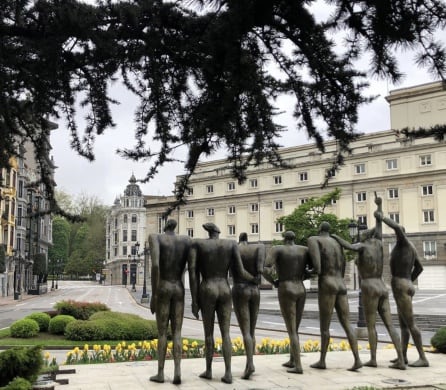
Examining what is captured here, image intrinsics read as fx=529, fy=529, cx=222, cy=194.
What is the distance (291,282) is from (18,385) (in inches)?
208

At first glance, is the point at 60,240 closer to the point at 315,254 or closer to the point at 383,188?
the point at 383,188

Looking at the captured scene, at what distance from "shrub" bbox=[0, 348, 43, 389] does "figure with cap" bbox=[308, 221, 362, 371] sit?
208 inches

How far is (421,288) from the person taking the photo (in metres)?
49.9

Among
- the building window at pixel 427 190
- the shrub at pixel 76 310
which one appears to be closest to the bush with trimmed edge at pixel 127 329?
the shrub at pixel 76 310

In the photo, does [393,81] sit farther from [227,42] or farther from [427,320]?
[427,320]

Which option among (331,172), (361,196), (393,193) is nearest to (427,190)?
(393,193)

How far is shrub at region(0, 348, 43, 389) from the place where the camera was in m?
7.14

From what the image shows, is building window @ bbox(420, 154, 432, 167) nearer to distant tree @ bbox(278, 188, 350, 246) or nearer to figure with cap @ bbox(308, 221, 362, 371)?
distant tree @ bbox(278, 188, 350, 246)

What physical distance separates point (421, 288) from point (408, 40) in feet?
163

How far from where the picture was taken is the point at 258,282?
32.6ft

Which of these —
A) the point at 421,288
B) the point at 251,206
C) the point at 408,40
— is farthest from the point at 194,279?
the point at 251,206

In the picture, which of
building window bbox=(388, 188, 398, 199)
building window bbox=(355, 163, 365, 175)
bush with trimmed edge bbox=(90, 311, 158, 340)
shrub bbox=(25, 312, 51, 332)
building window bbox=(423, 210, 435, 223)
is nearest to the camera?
bush with trimmed edge bbox=(90, 311, 158, 340)

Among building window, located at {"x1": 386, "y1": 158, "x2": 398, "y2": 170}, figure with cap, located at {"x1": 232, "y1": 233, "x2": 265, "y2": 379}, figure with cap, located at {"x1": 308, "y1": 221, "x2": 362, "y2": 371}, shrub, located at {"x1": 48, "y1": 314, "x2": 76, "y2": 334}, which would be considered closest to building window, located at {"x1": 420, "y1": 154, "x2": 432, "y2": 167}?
building window, located at {"x1": 386, "y1": 158, "x2": 398, "y2": 170}

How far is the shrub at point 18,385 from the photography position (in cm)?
651
